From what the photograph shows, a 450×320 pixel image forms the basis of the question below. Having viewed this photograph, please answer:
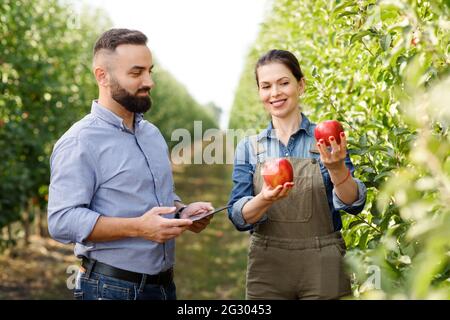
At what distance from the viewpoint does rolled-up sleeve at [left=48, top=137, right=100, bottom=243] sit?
6.72 ft

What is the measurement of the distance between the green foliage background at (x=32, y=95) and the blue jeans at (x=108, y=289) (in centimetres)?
368

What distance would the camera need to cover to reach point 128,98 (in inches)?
88.7

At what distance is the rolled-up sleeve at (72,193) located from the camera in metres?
2.05

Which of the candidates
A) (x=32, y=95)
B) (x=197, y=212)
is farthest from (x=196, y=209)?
(x=32, y=95)

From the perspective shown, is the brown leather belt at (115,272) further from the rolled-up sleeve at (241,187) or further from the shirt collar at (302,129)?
the shirt collar at (302,129)

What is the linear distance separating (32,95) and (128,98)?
179 inches

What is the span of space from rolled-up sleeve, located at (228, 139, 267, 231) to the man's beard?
44 cm

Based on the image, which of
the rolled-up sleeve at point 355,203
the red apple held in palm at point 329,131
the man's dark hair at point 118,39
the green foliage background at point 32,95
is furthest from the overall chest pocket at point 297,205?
the green foliage background at point 32,95

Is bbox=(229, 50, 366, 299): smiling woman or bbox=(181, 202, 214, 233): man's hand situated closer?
bbox=(229, 50, 366, 299): smiling woman

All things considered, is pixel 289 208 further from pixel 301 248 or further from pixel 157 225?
pixel 157 225

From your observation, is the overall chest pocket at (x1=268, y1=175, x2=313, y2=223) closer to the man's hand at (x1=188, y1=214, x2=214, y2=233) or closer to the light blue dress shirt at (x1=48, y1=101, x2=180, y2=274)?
the man's hand at (x1=188, y1=214, x2=214, y2=233)

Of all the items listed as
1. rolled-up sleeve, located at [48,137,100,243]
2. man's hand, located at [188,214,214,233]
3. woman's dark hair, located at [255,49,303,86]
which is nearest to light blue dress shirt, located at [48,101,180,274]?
rolled-up sleeve, located at [48,137,100,243]

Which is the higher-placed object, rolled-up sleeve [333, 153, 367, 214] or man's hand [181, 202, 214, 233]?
man's hand [181, 202, 214, 233]

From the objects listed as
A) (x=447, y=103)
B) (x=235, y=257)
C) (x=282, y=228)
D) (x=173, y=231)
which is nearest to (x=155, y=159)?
(x=173, y=231)
